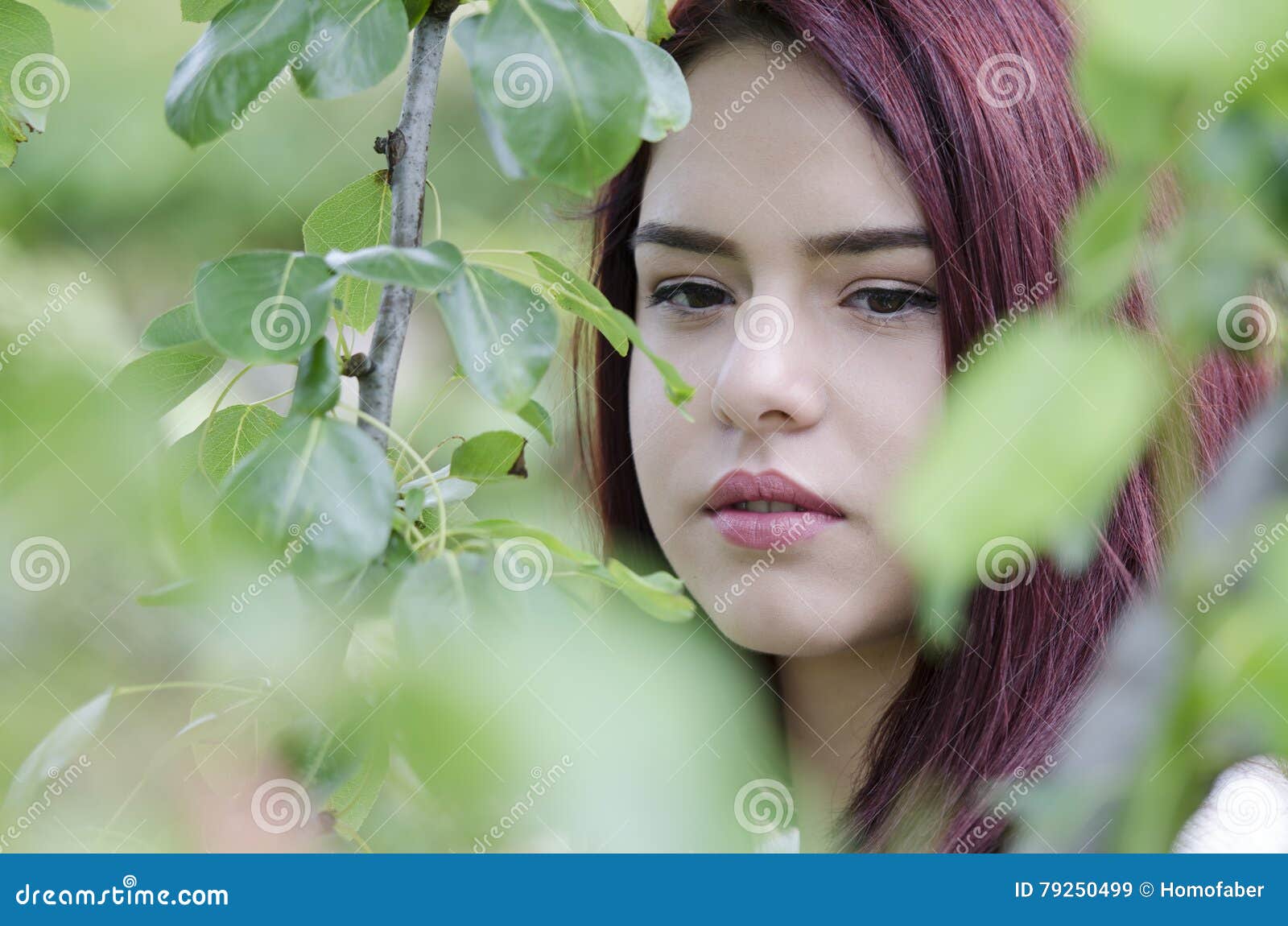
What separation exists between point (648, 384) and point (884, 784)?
324mm

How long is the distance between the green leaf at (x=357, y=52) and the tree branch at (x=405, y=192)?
0.03m

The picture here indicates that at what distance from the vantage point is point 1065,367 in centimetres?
13

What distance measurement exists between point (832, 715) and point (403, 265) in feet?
2.06

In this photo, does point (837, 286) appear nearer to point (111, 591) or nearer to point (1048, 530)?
point (1048, 530)

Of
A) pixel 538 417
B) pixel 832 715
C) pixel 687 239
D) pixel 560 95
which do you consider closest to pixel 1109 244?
pixel 560 95

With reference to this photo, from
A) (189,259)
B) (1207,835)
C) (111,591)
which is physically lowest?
(111,591)

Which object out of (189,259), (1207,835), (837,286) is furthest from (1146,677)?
(189,259)

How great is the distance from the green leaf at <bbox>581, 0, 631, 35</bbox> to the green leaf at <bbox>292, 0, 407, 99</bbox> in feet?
0.31

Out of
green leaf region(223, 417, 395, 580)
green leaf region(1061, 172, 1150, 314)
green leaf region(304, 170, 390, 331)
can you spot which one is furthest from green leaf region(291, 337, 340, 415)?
green leaf region(1061, 172, 1150, 314)

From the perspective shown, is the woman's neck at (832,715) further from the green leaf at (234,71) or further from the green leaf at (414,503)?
the green leaf at (234,71)

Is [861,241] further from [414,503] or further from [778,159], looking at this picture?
[414,503]

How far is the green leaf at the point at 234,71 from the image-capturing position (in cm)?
41

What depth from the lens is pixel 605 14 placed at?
19.1 inches

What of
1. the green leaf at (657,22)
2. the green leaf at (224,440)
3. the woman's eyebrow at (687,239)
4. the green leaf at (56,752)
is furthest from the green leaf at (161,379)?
the woman's eyebrow at (687,239)
